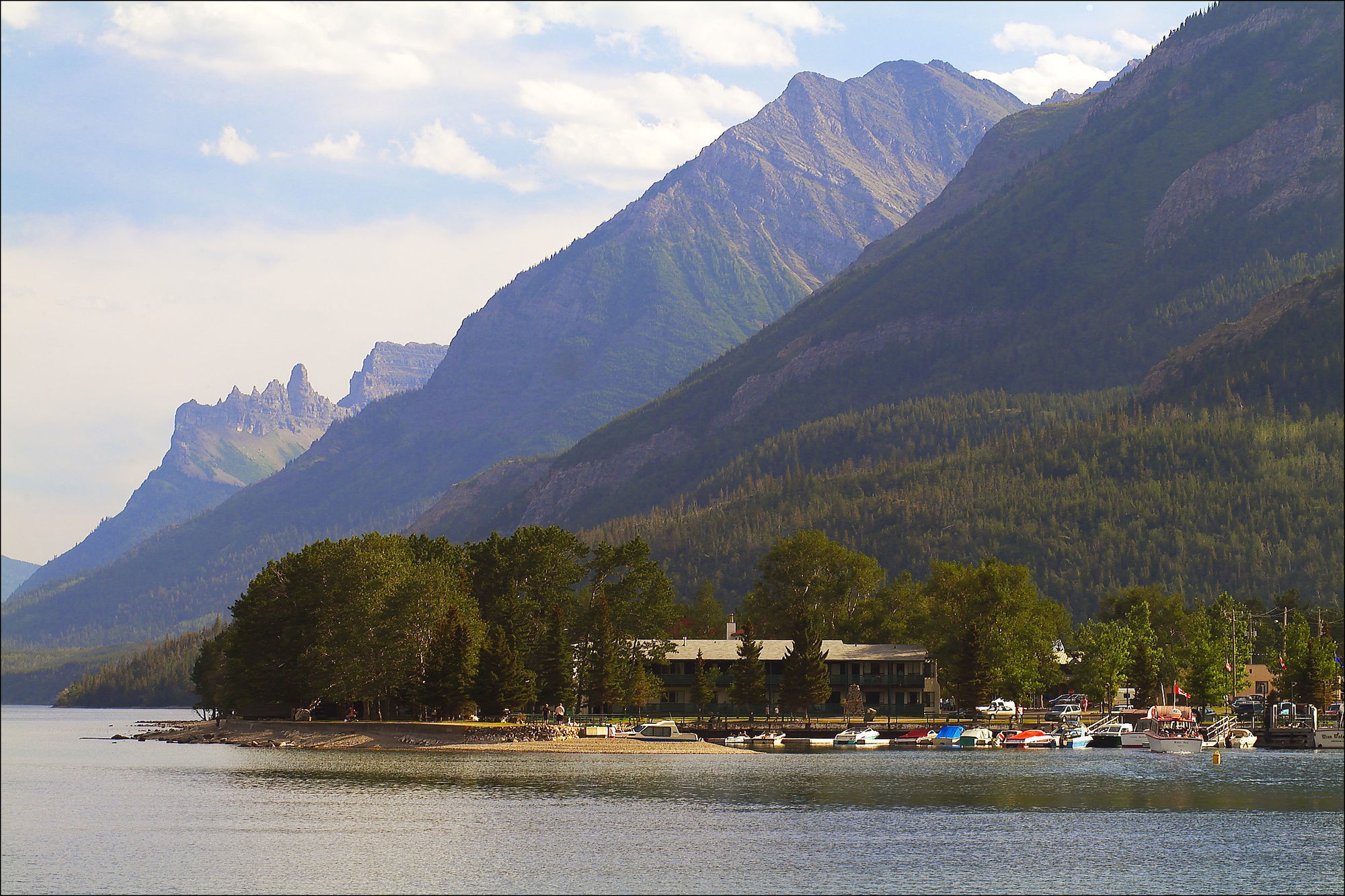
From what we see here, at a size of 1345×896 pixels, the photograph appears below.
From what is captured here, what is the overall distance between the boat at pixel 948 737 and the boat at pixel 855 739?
7244 mm

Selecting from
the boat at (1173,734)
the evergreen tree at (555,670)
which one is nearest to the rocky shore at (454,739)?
the evergreen tree at (555,670)

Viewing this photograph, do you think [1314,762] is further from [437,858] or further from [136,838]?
[136,838]

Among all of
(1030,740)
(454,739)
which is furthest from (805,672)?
(454,739)

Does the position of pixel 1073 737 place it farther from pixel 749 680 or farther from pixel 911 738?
pixel 749 680

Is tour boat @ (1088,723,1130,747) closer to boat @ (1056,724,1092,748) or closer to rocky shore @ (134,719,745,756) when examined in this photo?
boat @ (1056,724,1092,748)

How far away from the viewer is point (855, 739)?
176 metres

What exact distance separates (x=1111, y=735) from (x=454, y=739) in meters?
81.7

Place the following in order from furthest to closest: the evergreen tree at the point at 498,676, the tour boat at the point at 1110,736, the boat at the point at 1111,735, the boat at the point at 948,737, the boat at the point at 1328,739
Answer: the boat at the point at 1111,735
the tour boat at the point at 1110,736
the boat at the point at 1328,739
the boat at the point at 948,737
the evergreen tree at the point at 498,676

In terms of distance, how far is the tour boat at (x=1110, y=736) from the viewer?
604 ft

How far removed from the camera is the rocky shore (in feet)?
518

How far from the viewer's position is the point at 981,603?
19938 centimetres

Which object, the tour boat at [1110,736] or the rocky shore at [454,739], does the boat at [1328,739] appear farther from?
the rocky shore at [454,739]

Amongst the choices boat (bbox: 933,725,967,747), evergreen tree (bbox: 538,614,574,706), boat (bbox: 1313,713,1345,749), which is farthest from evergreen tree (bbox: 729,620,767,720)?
boat (bbox: 1313,713,1345,749)

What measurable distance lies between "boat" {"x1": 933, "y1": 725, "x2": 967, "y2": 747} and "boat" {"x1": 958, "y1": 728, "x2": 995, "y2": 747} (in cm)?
48
